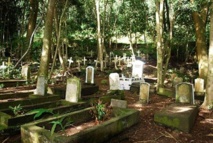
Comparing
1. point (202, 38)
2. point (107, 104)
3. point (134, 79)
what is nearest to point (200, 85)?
point (134, 79)

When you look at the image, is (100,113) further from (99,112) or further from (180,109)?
(180,109)

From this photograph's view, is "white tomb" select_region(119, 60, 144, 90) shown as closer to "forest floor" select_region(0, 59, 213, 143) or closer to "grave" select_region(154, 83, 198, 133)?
"forest floor" select_region(0, 59, 213, 143)

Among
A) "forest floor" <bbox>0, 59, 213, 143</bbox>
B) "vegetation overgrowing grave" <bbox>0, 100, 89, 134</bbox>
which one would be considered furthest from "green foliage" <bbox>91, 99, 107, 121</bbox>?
"vegetation overgrowing grave" <bbox>0, 100, 89, 134</bbox>

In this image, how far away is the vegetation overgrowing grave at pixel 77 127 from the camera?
180 inches

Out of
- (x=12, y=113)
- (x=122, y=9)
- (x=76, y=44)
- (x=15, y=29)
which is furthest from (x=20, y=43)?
(x=12, y=113)

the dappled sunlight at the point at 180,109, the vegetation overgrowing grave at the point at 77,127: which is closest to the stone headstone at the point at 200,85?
the dappled sunlight at the point at 180,109

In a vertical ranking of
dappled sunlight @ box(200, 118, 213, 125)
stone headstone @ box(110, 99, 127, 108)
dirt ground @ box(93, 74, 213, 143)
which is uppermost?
stone headstone @ box(110, 99, 127, 108)

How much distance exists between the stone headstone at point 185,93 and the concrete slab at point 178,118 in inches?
43.1

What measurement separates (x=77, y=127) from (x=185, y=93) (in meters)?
4.30

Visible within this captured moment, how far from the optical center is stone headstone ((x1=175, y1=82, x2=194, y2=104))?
27.4 feet

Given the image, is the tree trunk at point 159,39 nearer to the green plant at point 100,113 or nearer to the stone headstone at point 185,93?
the stone headstone at point 185,93

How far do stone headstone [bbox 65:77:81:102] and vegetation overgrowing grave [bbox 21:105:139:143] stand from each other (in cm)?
121

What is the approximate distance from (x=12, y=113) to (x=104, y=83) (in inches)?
334

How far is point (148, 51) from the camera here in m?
29.6
